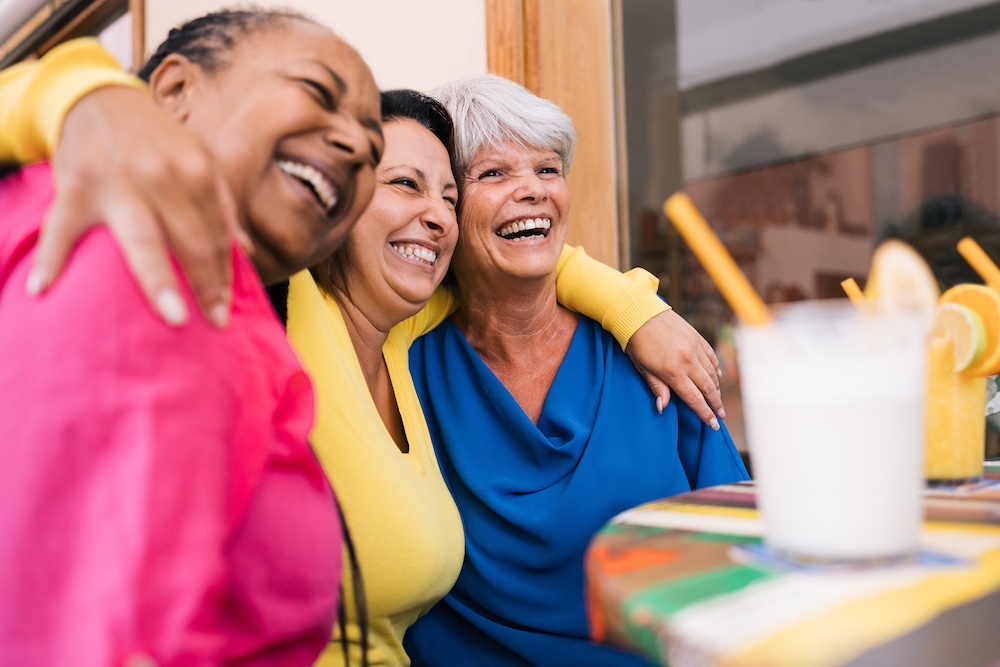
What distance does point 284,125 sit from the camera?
683 mm

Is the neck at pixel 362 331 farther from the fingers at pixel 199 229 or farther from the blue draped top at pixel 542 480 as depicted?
the fingers at pixel 199 229

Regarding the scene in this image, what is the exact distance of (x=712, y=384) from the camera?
1.29 meters

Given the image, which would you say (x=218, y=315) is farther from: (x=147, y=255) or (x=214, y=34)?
(x=214, y=34)

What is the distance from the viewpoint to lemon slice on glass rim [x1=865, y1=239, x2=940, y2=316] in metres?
0.54

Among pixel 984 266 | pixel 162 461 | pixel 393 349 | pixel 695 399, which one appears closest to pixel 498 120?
pixel 393 349

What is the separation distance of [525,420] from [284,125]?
27.8 inches

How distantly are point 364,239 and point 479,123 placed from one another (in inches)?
12.2

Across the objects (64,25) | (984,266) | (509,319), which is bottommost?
(509,319)

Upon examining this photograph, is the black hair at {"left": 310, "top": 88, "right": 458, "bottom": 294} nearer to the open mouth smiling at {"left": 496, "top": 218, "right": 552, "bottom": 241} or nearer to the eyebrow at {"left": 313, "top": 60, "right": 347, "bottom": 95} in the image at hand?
the open mouth smiling at {"left": 496, "top": 218, "right": 552, "bottom": 241}

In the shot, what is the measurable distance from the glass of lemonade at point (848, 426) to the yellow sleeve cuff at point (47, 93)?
1.68 feet

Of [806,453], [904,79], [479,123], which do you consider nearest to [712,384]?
[479,123]

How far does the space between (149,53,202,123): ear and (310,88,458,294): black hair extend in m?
0.47

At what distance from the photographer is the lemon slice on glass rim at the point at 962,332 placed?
31.1 inches

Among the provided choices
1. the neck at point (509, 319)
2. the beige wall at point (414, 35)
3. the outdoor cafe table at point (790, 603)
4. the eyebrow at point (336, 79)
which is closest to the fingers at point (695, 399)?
the neck at point (509, 319)
